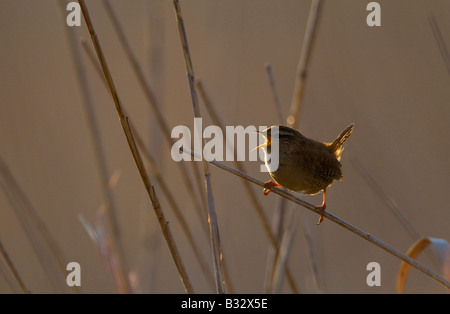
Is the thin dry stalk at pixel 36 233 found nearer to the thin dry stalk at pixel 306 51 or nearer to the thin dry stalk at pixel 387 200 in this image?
the thin dry stalk at pixel 306 51

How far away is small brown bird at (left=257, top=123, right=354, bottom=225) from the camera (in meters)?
2.15

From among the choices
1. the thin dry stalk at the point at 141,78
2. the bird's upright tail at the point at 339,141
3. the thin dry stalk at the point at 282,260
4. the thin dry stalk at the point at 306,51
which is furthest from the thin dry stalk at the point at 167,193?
the bird's upright tail at the point at 339,141

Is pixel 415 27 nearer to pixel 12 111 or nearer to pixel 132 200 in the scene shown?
pixel 132 200

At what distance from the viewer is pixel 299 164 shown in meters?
Answer: 2.18

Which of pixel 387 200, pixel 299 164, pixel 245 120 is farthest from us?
pixel 245 120

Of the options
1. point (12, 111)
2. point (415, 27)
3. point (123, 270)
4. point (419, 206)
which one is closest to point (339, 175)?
point (123, 270)

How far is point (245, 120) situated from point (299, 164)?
178cm

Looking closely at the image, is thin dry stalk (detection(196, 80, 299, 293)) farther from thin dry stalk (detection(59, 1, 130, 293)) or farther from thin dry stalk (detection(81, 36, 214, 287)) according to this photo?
thin dry stalk (detection(59, 1, 130, 293))

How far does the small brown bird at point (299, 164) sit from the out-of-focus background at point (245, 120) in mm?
780

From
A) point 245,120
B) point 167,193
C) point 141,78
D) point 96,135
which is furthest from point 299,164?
point 245,120

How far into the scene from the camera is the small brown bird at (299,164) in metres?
2.15

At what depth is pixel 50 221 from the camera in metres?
3.65

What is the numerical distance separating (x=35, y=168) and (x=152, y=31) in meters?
1.45

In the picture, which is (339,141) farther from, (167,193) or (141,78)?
(141,78)
